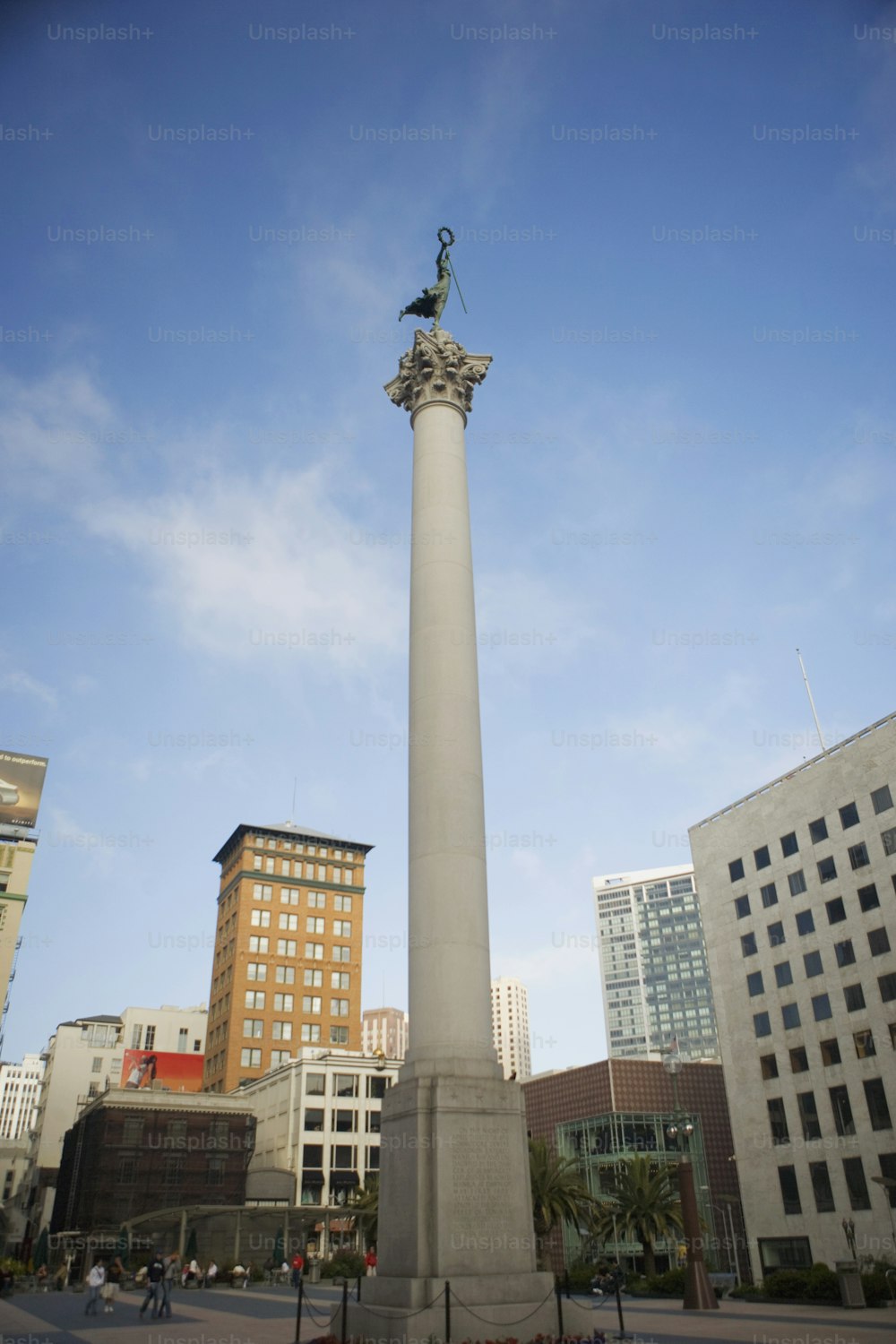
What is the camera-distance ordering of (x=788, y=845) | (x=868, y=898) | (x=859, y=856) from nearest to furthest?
1. (x=868, y=898)
2. (x=859, y=856)
3. (x=788, y=845)

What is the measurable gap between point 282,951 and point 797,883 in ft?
182

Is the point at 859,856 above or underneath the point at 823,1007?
above

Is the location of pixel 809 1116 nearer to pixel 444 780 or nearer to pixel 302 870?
pixel 444 780

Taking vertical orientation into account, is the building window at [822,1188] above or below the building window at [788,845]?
below

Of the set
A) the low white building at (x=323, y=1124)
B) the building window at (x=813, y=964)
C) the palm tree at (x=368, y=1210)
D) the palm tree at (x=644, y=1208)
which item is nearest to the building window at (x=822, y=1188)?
the building window at (x=813, y=964)

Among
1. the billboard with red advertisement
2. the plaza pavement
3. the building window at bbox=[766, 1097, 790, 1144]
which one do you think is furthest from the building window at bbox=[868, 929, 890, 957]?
the billboard with red advertisement

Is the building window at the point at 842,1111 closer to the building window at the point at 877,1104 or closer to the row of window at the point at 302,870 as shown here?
the building window at the point at 877,1104

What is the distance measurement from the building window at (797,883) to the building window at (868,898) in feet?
16.5

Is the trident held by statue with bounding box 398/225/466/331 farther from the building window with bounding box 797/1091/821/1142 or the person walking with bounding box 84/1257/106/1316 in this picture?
the building window with bounding box 797/1091/821/1142

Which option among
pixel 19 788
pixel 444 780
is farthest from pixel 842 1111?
pixel 19 788

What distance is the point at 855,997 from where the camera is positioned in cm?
5812

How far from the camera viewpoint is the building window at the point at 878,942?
5688cm

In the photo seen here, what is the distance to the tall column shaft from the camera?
1995 cm

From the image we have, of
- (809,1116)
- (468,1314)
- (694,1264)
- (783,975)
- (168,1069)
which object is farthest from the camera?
(168,1069)
